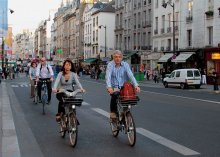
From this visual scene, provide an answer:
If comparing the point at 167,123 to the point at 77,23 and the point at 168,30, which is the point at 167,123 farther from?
the point at 77,23

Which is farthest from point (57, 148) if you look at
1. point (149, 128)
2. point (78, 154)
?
point (149, 128)

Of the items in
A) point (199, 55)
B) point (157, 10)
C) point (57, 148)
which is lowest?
point (57, 148)

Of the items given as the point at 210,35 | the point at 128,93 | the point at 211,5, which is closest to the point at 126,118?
the point at 128,93

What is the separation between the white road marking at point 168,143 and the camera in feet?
25.3

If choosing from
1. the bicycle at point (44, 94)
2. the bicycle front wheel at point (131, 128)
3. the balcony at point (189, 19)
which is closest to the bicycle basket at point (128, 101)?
the bicycle front wheel at point (131, 128)

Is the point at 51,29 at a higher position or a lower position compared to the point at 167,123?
higher

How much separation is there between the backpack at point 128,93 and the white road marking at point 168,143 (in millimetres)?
1078

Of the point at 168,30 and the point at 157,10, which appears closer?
the point at 168,30

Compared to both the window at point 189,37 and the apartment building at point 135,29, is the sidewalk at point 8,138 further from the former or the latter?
the apartment building at point 135,29

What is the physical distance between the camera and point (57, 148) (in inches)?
324

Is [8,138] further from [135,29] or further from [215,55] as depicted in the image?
[135,29]

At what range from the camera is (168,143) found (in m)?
8.59

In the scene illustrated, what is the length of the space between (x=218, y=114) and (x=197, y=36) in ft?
107

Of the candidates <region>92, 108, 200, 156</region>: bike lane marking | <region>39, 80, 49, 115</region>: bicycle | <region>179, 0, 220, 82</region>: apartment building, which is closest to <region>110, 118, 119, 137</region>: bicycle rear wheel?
<region>92, 108, 200, 156</region>: bike lane marking
